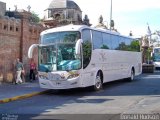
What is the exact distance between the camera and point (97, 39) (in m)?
20.8

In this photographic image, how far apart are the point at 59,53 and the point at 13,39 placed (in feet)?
22.6

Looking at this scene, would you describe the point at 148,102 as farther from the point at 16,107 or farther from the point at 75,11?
the point at 75,11

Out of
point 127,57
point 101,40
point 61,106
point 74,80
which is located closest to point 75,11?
point 127,57

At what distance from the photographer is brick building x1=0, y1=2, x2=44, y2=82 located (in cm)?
2317

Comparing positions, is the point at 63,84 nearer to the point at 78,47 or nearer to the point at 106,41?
the point at 78,47

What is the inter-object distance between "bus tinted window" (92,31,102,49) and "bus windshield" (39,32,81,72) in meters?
1.73

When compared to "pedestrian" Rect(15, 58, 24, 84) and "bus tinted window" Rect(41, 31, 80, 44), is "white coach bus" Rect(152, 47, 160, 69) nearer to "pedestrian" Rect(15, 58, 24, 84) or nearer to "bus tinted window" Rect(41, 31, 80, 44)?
"pedestrian" Rect(15, 58, 24, 84)

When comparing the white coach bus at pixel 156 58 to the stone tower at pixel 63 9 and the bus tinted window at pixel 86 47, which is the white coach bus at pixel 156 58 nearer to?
the stone tower at pixel 63 9

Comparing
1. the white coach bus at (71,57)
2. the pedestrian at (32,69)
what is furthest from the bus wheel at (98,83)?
the pedestrian at (32,69)

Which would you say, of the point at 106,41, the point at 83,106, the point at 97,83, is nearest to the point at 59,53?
the point at 97,83

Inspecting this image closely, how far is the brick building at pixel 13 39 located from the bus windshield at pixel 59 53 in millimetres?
4670

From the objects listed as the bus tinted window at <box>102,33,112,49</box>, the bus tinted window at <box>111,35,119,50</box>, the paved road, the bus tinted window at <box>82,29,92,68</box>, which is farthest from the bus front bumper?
the bus tinted window at <box>111,35,119,50</box>

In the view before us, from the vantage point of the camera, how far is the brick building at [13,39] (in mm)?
23172

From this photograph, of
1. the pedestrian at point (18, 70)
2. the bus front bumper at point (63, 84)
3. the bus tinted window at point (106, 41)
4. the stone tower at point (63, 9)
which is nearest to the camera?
the bus front bumper at point (63, 84)
